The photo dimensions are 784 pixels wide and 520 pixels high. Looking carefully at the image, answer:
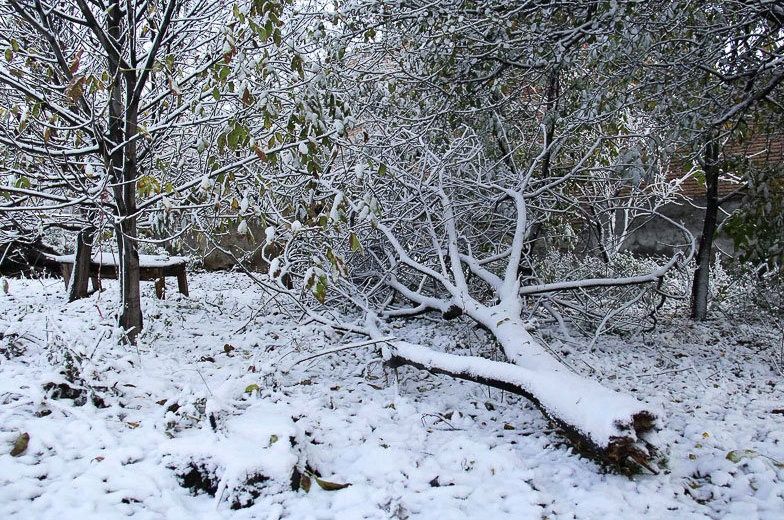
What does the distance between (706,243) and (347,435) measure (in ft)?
16.8

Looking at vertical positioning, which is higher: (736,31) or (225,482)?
(736,31)

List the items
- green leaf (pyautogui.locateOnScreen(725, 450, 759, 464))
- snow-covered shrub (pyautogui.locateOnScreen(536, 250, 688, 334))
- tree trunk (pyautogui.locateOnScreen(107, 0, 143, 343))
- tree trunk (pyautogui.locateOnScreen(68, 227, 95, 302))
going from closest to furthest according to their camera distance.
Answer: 1. green leaf (pyautogui.locateOnScreen(725, 450, 759, 464))
2. tree trunk (pyautogui.locateOnScreen(107, 0, 143, 343))
3. snow-covered shrub (pyautogui.locateOnScreen(536, 250, 688, 334))
4. tree trunk (pyautogui.locateOnScreen(68, 227, 95, 302))

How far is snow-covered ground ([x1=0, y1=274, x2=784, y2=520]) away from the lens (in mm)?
2312

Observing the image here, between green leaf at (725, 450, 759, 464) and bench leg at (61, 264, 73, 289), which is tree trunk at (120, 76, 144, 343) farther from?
green leaf at (725, 450, 759, 464)

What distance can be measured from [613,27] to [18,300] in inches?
274

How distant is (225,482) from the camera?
2.35 metres

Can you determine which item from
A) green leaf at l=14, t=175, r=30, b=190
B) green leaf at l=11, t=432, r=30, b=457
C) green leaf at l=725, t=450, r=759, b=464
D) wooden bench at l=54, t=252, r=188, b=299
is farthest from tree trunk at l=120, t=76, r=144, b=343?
green leaf at l=725, t=450, r=759, b=464

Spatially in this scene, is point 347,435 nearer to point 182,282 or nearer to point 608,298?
point 608,298

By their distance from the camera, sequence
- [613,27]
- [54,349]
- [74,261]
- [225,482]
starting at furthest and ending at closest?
[74,261] < [613,27] < [54,349] < [225,482]

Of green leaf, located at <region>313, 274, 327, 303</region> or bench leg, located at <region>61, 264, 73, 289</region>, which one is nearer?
green leaf, located at <region>313, 274, 327, 303</region>

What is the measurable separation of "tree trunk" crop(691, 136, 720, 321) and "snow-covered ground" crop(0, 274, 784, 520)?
1.42 metres

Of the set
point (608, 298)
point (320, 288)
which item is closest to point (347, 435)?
point (320, 288)

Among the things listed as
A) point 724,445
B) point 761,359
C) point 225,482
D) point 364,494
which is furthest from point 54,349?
point 761,359

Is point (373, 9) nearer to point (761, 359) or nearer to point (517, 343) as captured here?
point (517, 343)
